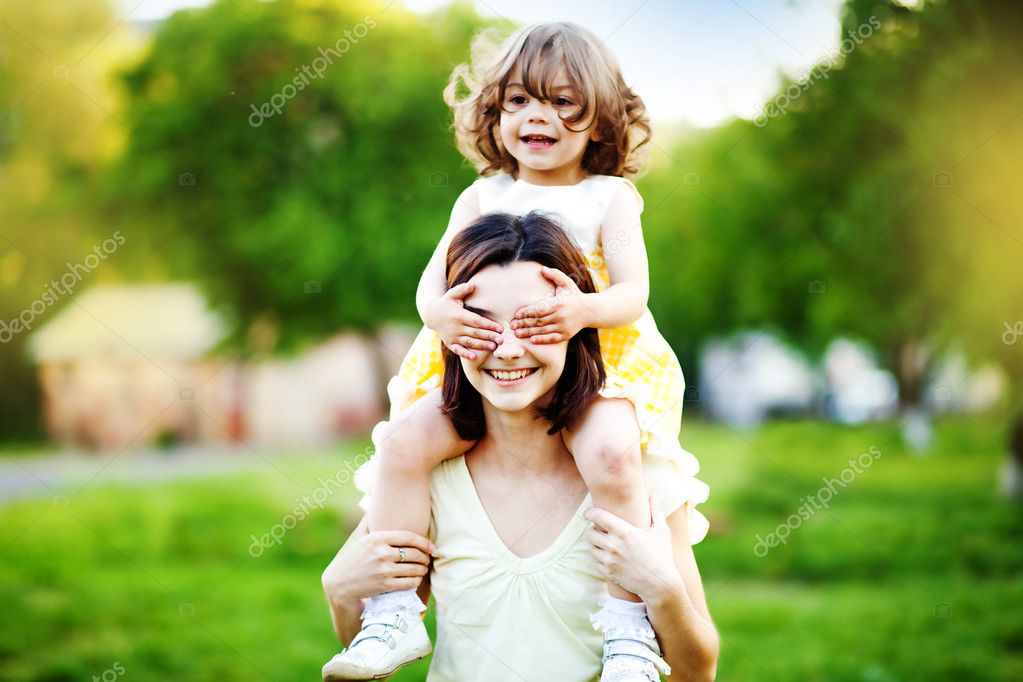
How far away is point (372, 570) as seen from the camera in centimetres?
240

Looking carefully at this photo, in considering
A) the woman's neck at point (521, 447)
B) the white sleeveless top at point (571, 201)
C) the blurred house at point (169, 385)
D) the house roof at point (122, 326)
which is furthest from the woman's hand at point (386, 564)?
the house roof at point (122, 326)

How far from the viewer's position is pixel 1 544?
1180 cm

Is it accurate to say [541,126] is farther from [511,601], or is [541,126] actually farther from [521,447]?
[511,601]

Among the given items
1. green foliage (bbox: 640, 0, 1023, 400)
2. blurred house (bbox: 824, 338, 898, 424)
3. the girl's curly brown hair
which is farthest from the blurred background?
blurred house (bbox: 824, 338, 898, 424)

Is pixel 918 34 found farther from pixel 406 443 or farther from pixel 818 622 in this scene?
pixel 406 443

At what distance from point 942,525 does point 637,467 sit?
31.2 feet

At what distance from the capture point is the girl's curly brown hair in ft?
8.33

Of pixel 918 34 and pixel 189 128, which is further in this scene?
pixel 189 128

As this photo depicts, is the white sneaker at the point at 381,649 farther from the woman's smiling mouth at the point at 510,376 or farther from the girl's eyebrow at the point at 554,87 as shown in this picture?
the girl's eyebrow at the point at 554,87

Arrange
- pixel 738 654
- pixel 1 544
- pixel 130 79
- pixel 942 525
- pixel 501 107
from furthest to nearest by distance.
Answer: pixel 130 79, pixel 1 544, pixel 942 525, pixel 738 654, pixel 501 107

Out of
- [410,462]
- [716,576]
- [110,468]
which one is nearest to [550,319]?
[410,462]

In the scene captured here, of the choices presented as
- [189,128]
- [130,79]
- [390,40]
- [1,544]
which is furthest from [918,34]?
[1,544]

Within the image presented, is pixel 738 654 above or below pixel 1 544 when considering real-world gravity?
below

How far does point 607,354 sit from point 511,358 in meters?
0.42
